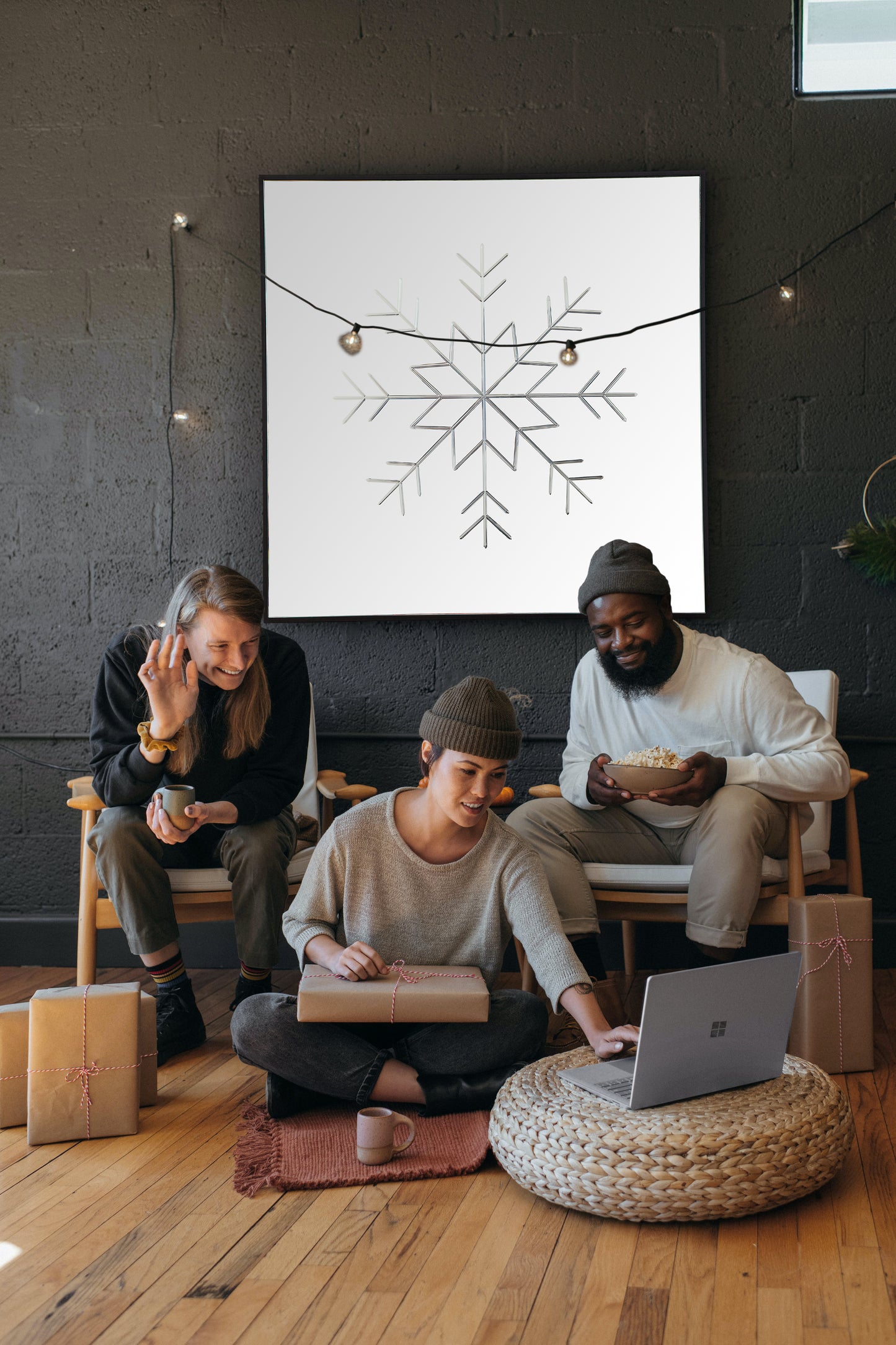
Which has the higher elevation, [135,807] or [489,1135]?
[135,807]

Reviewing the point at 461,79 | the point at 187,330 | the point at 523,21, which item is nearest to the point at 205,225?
the point at 187,330

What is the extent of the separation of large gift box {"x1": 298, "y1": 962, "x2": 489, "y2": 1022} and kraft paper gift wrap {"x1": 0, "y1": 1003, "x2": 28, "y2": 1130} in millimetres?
552

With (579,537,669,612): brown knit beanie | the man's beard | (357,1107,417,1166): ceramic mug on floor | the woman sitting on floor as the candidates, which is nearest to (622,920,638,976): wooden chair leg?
the man's beard

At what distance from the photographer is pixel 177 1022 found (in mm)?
2594

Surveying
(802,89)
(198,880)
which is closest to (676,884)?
(198,880)

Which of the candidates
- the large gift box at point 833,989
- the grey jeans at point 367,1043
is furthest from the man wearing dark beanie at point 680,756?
the grey jeans at point 367,1043

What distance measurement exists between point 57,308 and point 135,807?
5.54ft

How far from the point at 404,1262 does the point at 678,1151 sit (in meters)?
0.42

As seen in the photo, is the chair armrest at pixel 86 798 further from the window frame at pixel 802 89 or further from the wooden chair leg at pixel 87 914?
the window frame at pixel 802 89

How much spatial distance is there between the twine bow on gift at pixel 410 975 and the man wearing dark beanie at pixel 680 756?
53cm

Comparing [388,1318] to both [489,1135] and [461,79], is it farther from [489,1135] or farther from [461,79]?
[461,79]

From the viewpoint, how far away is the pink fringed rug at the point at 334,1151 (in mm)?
1885

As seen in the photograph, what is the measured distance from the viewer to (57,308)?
11.4ft

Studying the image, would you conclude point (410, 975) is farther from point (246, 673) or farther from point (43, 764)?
point (43, 764)
